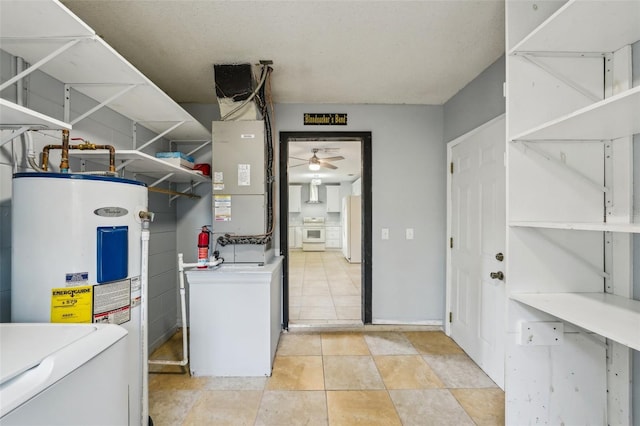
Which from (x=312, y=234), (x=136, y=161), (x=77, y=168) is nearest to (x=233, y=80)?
(x=136, y=161)

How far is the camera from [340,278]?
5578mm

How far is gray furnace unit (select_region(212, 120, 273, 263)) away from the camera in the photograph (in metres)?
2.27

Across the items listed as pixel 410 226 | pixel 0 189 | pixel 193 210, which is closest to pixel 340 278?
pixel 410 226

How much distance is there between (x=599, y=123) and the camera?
1057 millimetres

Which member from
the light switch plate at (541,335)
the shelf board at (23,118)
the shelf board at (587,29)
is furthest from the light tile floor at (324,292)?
the shelf board at (587,29)

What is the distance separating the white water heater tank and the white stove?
25.8 feet

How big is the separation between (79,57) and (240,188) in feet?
3.94

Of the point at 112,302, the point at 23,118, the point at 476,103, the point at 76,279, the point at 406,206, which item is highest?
the point at 476,103

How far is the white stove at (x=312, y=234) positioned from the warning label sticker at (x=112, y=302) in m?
7.81

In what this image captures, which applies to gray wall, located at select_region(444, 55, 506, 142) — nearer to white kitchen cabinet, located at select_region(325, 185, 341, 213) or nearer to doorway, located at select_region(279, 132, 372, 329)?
doorway, located at select_region(279, 132, 372, 329)

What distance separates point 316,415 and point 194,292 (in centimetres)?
120

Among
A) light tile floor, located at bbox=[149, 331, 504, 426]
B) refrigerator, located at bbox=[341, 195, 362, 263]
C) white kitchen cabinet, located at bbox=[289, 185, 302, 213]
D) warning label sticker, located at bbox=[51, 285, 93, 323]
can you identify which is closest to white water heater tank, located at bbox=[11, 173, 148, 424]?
warning label sticker, located at bbox=[51, 285, 93, 323]

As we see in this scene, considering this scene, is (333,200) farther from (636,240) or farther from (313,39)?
(636,240)

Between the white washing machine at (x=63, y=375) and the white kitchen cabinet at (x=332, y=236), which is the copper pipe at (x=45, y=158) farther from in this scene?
the white kitchen cabinet at (x=332, y=236)
